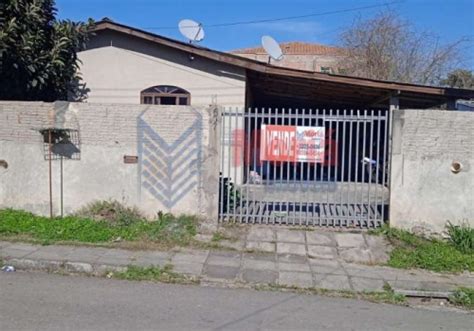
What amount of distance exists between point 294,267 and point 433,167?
3.04m

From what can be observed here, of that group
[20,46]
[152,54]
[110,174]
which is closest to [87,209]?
[110,174]

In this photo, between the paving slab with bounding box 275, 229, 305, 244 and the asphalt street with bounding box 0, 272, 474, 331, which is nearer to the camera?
the asphalt street with bounding box 0, 272, 474, 331

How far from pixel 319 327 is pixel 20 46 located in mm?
7375

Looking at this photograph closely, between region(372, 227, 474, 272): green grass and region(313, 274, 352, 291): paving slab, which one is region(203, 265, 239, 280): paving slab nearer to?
region(313, 274, 352, 291): paving slab

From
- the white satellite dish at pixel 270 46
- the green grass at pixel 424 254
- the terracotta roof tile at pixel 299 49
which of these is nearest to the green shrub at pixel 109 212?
the green grass at pixel 424 254

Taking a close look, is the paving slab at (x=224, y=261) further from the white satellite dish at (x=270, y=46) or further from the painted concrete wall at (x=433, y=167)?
the white satellite dish at (x=270, y=46)

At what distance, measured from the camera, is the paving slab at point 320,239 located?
321 inches

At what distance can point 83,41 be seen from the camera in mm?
10875

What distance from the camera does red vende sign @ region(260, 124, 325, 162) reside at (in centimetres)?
881

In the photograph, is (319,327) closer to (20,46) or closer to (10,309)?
(10,309)

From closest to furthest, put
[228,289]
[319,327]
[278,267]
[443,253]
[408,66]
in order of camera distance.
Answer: [319,327]
[228,289]
[278,267]
[443,253]
[408,66]

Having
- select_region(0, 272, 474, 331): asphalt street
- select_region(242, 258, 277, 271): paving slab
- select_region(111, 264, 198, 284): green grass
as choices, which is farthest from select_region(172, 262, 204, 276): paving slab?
select_region(242, 258, 277, 271): paving slab

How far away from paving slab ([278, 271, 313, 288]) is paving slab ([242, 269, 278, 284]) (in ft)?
0.30

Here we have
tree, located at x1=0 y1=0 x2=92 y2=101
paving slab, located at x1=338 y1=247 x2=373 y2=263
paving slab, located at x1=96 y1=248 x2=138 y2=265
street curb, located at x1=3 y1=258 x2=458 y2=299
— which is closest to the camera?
street curb, located at x1=3 y1=258 x2=458 y2=299
